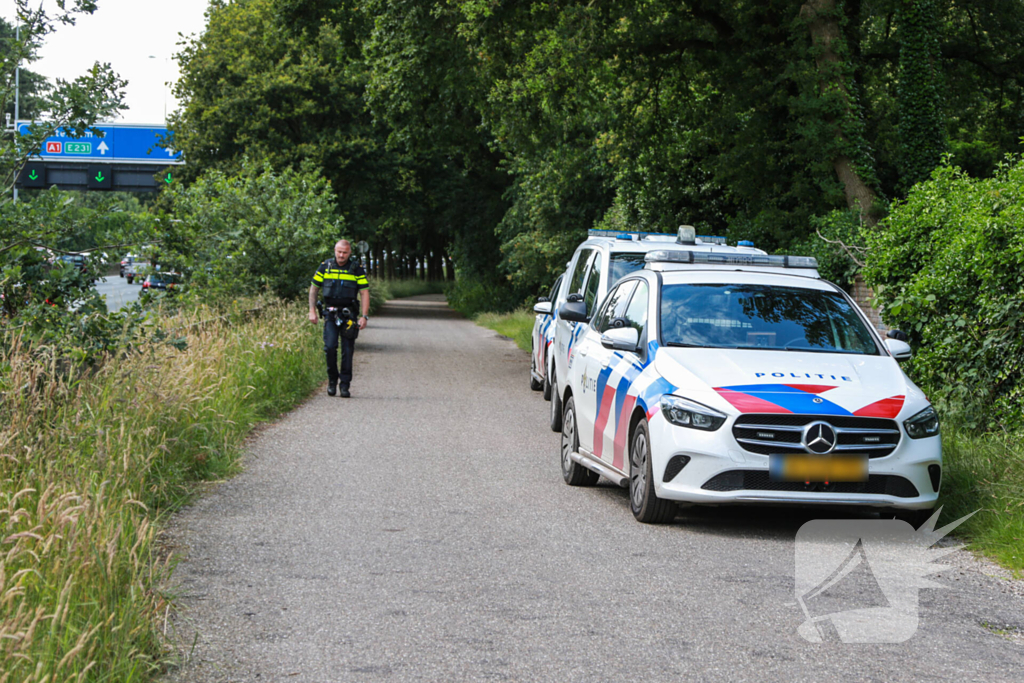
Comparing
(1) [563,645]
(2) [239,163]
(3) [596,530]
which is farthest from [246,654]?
(2) [239,163]

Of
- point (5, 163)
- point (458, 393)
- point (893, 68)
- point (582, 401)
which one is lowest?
point (458, 393)

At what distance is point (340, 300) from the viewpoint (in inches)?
597

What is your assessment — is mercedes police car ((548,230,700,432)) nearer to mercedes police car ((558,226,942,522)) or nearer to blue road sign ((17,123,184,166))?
mercedes police car ((558,226,942,522))

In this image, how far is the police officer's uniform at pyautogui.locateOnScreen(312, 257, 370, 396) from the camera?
15.2 meters

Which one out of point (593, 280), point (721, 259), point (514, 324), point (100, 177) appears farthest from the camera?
point (100, 177)

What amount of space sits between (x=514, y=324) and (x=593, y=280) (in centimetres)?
2172

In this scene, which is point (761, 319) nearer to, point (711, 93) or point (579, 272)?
point (579, 272)

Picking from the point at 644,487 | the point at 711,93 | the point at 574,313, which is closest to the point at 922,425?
the point at 644,487

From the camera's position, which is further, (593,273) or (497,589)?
(593,273)

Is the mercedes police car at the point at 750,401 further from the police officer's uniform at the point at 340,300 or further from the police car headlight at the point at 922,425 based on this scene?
the police officer's uniform at the point at 340,300

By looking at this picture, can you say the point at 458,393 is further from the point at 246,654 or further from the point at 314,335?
the point at 246,654

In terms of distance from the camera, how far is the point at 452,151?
1051 inches

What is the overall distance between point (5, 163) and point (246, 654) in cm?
569

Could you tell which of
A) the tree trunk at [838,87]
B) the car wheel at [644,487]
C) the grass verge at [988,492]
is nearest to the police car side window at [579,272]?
the grass verge at [988,492]
